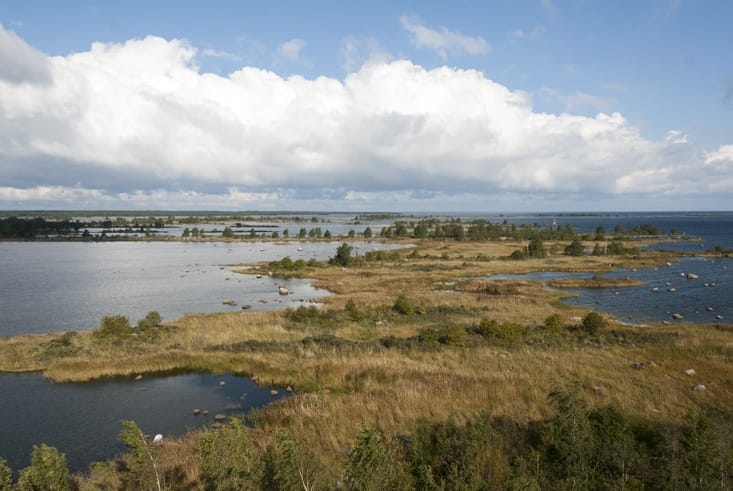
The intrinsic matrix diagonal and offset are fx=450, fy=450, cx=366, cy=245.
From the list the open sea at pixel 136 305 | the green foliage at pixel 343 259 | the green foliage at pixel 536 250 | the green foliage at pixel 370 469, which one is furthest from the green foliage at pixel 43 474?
the green foliage at pixel 536 250

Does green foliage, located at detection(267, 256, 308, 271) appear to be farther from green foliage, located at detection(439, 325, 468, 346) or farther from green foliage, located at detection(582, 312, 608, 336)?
green foliage, located at detection(582, 312, 608, 336)

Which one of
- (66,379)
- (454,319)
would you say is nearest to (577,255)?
(454,319)

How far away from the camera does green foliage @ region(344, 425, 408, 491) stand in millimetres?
10586

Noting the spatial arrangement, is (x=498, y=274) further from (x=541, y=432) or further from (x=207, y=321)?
(x=541, y=432)

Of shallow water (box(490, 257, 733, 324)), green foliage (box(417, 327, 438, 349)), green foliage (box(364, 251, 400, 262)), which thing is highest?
green foliage (box(364, 251, 400, 262))

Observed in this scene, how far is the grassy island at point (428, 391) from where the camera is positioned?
11695 millimetres

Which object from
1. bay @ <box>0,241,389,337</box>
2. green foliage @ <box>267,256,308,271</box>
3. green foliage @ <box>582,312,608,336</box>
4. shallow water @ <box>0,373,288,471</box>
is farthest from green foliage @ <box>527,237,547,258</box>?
shallow water @ <box>0,373,288,471</box>

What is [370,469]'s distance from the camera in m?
10.8

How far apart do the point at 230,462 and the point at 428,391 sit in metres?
10.3

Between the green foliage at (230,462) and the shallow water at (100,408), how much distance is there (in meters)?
9.25

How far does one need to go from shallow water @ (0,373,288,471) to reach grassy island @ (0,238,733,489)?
64.3 inches

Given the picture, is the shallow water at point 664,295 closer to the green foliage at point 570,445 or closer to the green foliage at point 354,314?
the green foliage at point 354,314

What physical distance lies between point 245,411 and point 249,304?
32.8 m

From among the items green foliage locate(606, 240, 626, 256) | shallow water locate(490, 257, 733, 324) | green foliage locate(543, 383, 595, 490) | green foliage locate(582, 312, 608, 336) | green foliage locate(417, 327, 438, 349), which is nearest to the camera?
green foliage locate(543, 383, 595, 490)
